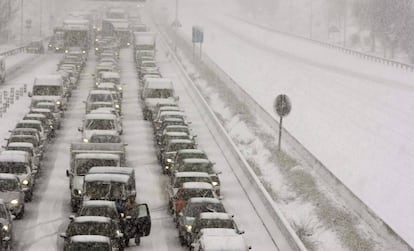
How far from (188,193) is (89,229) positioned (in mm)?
4929

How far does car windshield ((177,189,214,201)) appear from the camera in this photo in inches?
939

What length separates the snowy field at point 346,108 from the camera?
34750 mm

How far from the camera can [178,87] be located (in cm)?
5525

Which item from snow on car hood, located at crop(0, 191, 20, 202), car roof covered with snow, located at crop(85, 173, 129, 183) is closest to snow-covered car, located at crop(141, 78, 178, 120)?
car roof covered with snow, located at crop(85, 173, 129, 183)

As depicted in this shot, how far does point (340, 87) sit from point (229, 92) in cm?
1412

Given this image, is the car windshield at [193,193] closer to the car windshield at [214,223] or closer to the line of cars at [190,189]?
the line of cars at [190,189]

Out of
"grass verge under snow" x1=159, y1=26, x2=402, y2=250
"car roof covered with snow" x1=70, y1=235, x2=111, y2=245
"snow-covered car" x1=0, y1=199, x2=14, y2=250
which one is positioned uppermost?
"car roof covered with snow" x1=70, y1=235, x2=111, y2=245

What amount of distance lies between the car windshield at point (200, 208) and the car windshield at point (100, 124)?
1291 centimetres

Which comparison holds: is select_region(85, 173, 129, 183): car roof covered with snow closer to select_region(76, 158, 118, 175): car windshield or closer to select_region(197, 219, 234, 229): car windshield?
select_region(76, 158, 118, 175): car windshield

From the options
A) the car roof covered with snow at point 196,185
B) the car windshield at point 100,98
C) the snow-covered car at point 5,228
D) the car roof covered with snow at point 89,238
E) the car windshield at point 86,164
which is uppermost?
the car windshield at point 100,98

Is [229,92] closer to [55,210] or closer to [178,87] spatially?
[178,87]

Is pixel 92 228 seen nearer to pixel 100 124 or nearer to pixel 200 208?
pixel 200 208

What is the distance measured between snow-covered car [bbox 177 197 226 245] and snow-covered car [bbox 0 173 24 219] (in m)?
5.03

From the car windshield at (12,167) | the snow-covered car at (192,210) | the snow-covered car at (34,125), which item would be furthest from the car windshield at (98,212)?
the snow-covered car at (34,125)
